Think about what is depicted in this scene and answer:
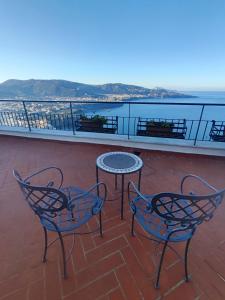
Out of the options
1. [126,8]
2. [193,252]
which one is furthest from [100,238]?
[126,8]

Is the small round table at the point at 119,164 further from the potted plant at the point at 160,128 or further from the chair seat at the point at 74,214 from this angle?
the potted plant at the point at 160,128

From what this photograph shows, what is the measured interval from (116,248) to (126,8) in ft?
18.8

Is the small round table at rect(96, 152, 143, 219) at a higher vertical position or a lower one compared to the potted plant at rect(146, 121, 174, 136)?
higher

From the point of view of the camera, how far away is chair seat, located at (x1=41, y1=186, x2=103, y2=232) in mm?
1070

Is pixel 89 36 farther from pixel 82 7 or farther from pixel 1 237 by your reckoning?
pixel 1 237

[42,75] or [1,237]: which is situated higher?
[42,75]

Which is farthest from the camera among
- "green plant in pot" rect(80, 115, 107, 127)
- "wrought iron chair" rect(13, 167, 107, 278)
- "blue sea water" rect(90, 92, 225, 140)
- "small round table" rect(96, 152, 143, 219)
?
"green plant in pot" rect(80, 115, 107, 127)

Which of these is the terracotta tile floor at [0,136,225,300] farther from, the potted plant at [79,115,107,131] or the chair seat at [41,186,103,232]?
the potted plant at [79,115,107,131]

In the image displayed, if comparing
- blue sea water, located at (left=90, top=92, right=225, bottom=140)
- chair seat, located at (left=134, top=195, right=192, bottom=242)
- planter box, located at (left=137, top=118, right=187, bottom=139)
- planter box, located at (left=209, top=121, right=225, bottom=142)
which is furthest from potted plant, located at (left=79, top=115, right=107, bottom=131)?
chair seat, located at (left=134, top=195, right=192, bottom=242)

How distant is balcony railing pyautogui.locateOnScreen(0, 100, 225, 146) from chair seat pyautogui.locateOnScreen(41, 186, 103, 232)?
2.20 m

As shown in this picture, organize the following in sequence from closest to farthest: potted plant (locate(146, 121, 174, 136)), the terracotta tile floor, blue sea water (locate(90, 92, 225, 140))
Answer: the terracotta tile floor, potted plant (locate(146, 121, 174, 136)), blue sea water (locate(90, 92, 225, 140))

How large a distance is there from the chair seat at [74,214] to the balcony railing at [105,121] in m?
2.20

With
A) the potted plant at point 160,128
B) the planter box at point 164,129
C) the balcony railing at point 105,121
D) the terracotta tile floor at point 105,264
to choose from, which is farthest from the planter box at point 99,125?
the terracotta tile floor at point 105,264

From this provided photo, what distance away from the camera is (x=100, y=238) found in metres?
1.39
